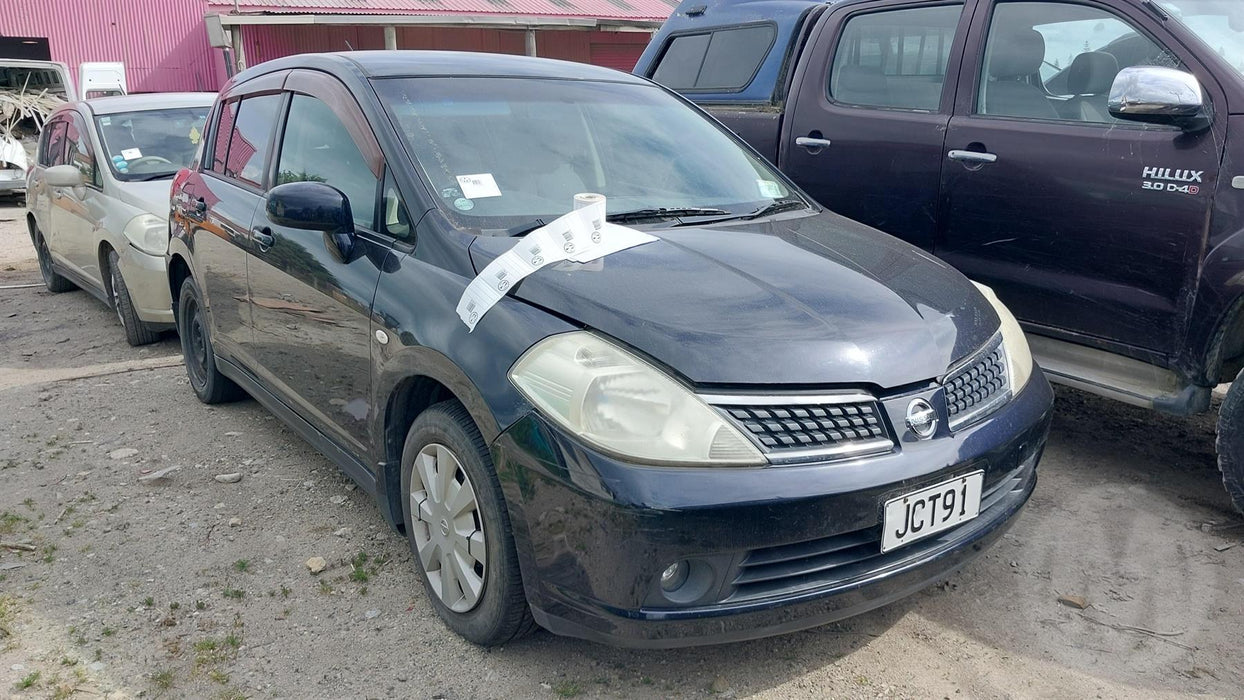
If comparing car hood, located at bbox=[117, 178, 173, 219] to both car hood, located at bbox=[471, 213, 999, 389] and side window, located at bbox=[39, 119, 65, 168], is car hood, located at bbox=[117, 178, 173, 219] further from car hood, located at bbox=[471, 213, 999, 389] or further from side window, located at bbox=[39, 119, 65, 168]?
car hood, located at bbox=[471, 213, 999, 389]

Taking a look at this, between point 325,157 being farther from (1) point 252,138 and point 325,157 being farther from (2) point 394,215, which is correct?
(1) point 252,138

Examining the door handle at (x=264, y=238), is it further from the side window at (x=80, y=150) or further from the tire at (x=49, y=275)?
the tire at (x=49, y=275)

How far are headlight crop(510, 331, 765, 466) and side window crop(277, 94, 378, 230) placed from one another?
1.11 metres

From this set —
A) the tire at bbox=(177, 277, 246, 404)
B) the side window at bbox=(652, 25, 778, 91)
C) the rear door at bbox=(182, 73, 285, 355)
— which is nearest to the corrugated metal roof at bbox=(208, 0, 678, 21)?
the side window at bbox=(652, 25, 778, 91)

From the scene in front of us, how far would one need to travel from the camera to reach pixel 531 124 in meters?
3.40

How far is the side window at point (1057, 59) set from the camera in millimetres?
3764

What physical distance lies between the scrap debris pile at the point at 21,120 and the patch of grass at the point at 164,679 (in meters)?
13.0

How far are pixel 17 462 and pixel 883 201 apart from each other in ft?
12.9

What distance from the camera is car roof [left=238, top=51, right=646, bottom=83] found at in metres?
3.49

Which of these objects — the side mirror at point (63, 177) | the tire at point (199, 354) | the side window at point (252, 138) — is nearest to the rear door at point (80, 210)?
the side mirror at point (63, 177)

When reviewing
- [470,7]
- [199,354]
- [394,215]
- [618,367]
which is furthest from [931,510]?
[470,7]

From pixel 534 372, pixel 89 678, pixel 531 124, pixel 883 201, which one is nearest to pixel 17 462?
pixel 89 678

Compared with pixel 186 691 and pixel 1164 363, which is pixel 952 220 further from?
pixel 186 691

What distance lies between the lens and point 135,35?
2172 cm
